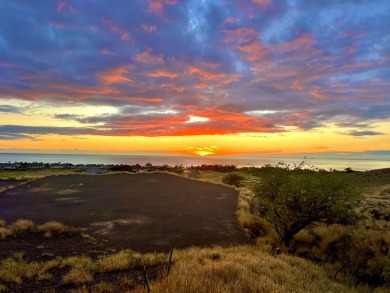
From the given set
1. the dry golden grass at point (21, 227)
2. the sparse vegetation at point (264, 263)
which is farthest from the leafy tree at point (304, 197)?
the dry golden grass at point (21, 227)

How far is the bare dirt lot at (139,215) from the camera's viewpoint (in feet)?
61.5

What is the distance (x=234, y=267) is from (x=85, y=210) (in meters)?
20.1

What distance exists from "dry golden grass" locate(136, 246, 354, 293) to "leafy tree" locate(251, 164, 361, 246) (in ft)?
13.0

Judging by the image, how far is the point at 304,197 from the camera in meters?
17.2

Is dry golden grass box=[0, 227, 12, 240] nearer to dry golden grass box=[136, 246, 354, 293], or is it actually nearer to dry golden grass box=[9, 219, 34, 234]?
dry golden grass box=[9, 219, 34, 234]

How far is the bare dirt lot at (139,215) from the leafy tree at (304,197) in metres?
3.17

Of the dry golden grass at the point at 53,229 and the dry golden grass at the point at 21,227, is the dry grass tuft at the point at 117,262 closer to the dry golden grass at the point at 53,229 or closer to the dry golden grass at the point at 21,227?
the dry golden grass at the point at 53,229

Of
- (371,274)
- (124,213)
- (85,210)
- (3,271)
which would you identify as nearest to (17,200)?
(85,210)

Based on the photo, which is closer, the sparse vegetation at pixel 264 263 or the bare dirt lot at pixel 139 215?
the sparse vegetation at pixel 264 263

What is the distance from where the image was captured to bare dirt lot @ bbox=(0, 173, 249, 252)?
1873 cm

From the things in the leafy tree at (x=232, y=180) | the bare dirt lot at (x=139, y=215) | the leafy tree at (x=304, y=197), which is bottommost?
the bare dirt lot at (x=139, y=215)

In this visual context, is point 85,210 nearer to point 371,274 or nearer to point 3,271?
point 3,271

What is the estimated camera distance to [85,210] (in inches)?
1045

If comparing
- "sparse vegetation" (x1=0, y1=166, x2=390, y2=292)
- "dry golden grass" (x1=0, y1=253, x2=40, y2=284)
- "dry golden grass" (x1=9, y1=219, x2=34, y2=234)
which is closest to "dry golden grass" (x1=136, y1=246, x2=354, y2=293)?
"sparse vegetation" (x1=0, y1=166, x2=390, y2=292)
